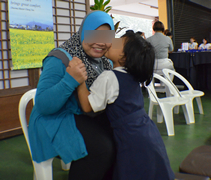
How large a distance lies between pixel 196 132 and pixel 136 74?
181 centimetres

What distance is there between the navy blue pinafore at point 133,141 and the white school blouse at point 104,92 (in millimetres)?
28

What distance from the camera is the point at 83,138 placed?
3.39 feet

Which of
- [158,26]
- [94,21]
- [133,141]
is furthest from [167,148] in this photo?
[158,26]

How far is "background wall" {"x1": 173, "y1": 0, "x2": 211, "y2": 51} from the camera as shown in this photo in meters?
6.75

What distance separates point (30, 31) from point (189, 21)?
19.5ft

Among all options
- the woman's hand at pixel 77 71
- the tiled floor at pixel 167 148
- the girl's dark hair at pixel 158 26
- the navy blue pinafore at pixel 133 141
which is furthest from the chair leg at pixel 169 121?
the girl's dark hair at pixel 158 26

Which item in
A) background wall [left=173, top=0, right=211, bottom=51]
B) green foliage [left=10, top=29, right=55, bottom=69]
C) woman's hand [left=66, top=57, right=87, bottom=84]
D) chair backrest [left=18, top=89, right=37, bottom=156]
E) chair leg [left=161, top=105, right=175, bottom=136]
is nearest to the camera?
woman's hand [left=66, top=57, right=87, bottom=84]

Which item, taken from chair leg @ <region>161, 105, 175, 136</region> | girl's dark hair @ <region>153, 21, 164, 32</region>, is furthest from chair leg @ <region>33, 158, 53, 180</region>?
girl's dark hair @ <region>153, 21, 164, 32</region>

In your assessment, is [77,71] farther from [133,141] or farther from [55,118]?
[133,141]

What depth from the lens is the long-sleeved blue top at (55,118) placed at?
97 centimetres

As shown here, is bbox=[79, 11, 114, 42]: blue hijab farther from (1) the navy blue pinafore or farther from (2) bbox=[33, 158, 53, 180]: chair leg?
(2) bbox=[33, 158, 53, 180]: chair leg

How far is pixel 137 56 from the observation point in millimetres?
1006

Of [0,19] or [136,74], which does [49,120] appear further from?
[0,19]

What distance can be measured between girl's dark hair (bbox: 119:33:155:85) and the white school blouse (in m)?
0.09
